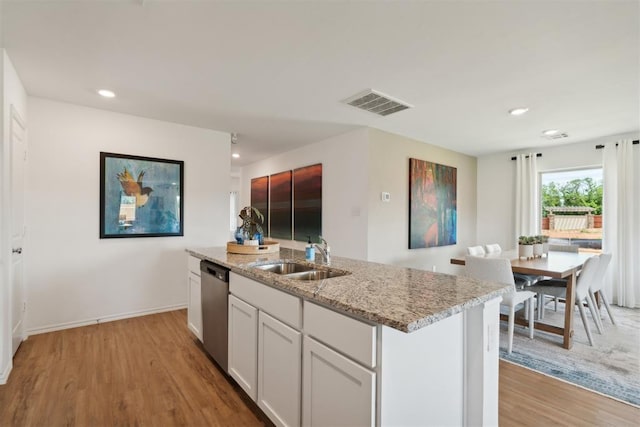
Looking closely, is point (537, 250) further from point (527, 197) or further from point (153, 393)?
point (153, 393)

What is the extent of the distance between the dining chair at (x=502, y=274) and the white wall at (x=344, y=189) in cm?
141

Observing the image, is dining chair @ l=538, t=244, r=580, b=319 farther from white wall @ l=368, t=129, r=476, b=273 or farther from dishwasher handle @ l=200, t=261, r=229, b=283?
dishwasher handle @ l=200, t=261, r=229, b=283

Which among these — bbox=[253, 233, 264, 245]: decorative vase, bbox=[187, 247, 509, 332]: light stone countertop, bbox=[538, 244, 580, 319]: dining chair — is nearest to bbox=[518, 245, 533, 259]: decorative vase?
bbox=[538, 244, 580, 319]: dining chair

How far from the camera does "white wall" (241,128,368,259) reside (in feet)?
13.7

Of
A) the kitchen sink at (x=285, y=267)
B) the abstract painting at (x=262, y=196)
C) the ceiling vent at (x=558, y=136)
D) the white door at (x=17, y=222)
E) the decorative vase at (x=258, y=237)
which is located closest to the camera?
the kitchen sink at (x=285, y=267)

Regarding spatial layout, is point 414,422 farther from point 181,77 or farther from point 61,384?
point 181,77

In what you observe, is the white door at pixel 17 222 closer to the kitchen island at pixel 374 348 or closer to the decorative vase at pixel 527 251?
the kitchen island at pixel 374 348

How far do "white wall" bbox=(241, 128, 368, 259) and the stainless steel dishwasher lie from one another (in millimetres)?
2186

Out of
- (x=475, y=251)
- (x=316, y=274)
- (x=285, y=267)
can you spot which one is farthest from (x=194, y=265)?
(x=475, y=251)

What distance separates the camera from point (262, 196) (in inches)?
252

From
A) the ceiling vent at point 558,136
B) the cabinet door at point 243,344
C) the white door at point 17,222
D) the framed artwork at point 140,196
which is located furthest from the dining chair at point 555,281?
the white door at point 17,222

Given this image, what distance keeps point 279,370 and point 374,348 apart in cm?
77

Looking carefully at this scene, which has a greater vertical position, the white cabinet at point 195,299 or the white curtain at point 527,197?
the white curtain at point 527,197

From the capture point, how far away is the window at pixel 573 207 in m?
4.73
